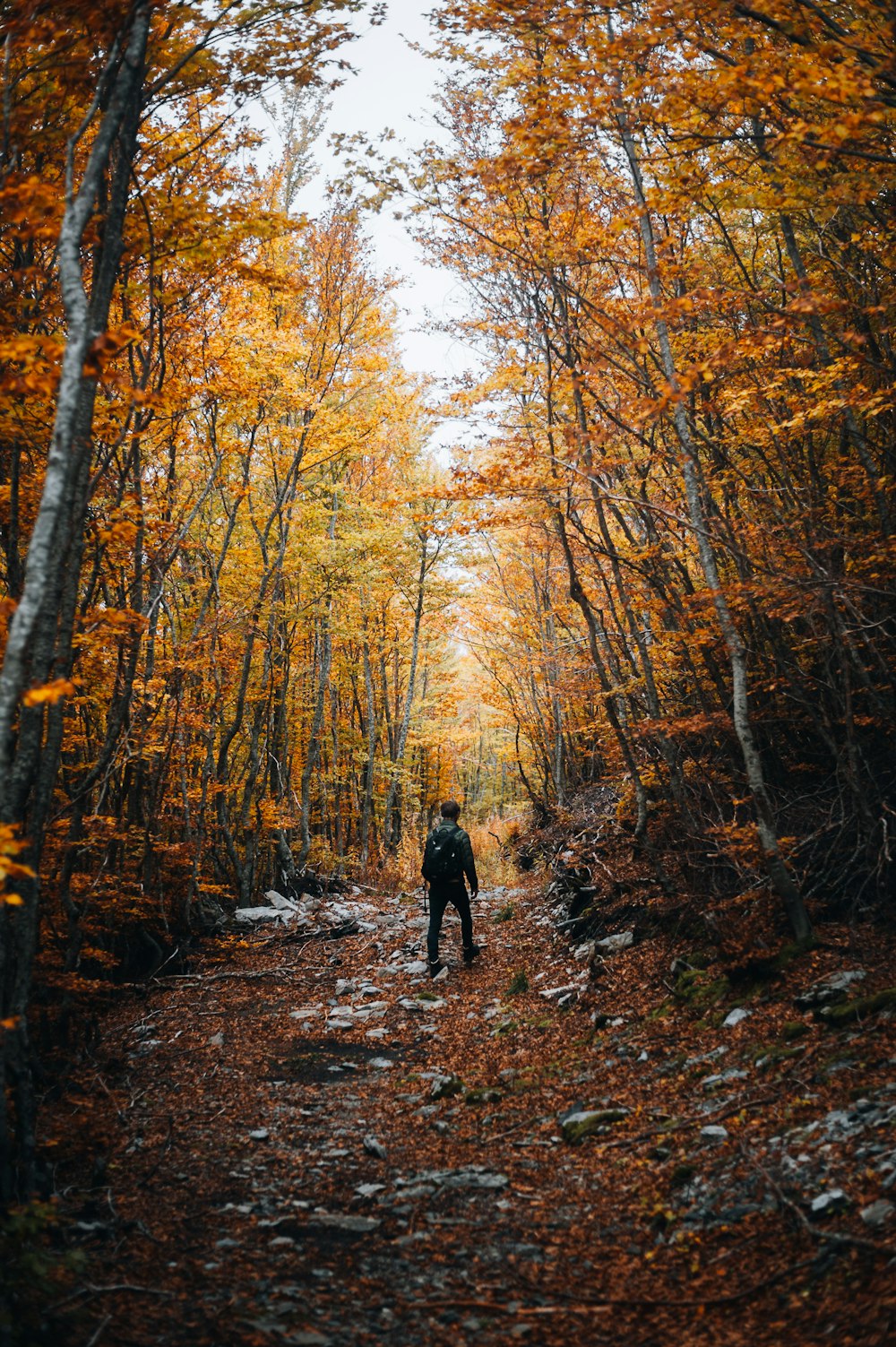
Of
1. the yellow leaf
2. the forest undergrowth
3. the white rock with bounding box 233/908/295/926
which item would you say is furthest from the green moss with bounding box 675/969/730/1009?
the white rock with bounding box 233/908/295/926

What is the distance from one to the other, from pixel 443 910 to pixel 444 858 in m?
0.62

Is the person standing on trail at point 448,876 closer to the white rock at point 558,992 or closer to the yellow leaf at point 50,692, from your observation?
the white rock at point 558,992

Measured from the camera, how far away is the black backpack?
898 cm

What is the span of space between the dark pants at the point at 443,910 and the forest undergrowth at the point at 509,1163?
3.73 ft

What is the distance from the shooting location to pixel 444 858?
9.00 m

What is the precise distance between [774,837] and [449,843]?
4.23 metres

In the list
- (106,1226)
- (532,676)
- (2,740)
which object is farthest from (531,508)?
(532,676)

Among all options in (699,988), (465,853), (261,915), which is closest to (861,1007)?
(699,988)

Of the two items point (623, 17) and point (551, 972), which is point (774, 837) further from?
point (623, 17)

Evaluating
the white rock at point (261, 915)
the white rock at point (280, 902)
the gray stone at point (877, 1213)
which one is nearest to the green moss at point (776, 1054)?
the gray stone at point (877, 1213)

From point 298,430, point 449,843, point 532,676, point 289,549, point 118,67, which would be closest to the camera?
point 118,67

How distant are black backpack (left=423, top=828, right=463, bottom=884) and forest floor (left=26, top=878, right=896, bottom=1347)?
200 centimetres

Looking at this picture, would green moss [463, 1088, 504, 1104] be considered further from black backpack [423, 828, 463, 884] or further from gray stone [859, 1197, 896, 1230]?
black backpack [423, 828, 463, 884]

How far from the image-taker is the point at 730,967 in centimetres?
555
